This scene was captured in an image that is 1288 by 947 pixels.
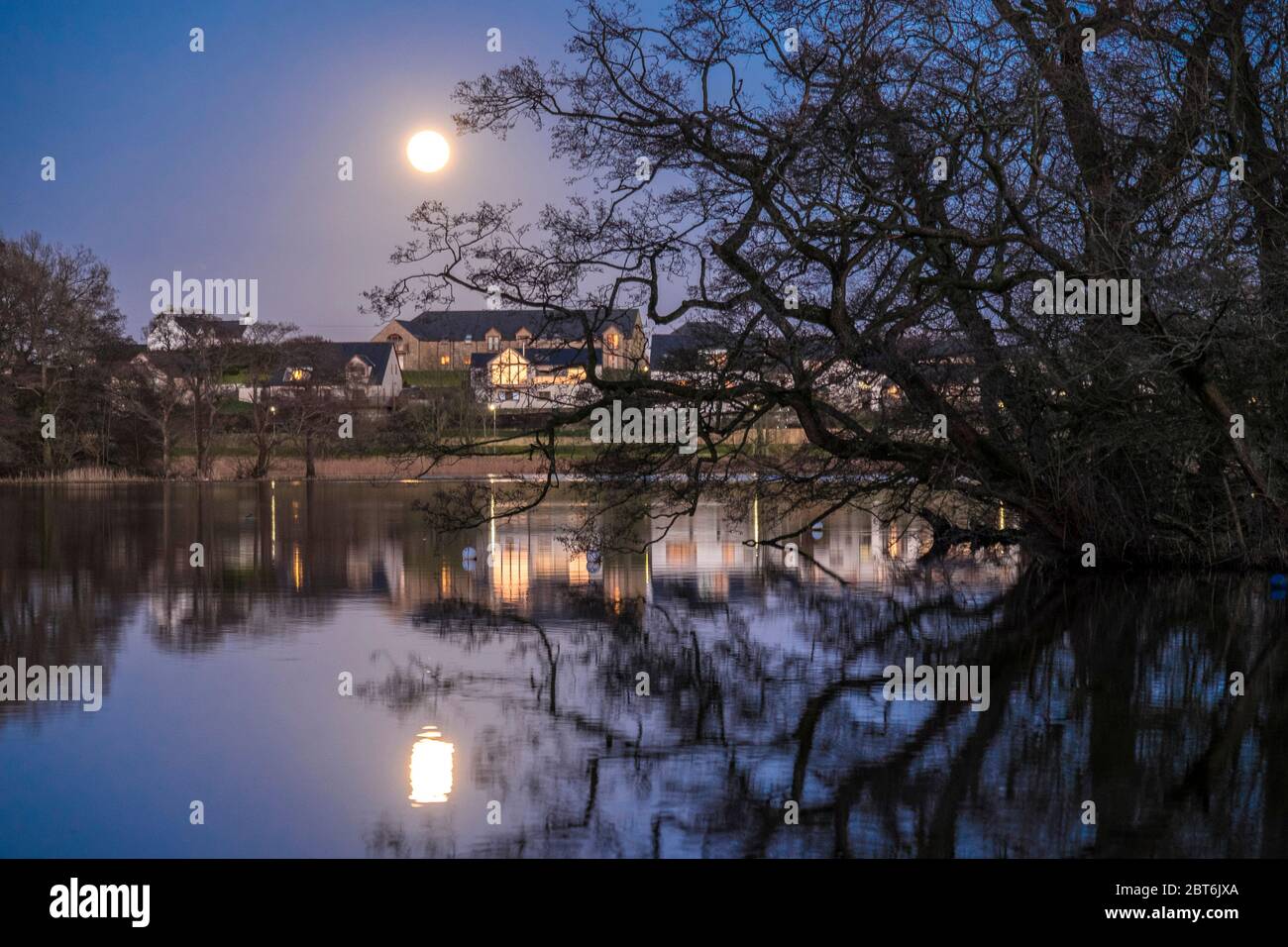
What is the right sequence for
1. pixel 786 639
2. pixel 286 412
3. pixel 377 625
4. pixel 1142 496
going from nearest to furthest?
pixel 786 639 < pixel 377 625 < pixel 1142 496 < pixel 286 412

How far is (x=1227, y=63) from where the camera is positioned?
17422mm

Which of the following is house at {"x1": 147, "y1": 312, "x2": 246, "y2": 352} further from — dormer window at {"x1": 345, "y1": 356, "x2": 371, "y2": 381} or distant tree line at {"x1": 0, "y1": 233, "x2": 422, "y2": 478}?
dormer window at {"x1": 345, "y1": 356, "x2": 371, "y2": 381}

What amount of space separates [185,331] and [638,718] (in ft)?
188

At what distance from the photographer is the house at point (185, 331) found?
62688mm

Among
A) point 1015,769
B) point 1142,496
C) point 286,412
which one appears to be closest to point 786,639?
point 1015,769

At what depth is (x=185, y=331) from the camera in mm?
62781

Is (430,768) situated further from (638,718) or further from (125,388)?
(125,388)

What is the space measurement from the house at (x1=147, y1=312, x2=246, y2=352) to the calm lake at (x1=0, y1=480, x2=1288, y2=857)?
4514 centimetres

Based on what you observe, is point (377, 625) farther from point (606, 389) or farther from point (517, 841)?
point (517, 841)

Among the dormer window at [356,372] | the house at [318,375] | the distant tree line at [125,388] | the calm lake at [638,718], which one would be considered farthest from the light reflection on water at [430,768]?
the dormer window at [356,372]

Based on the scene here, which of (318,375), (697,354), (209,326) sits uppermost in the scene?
(209,326)

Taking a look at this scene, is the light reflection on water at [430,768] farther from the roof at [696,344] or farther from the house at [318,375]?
the house at [318,375]

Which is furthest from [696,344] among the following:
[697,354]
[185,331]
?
[185,331]
